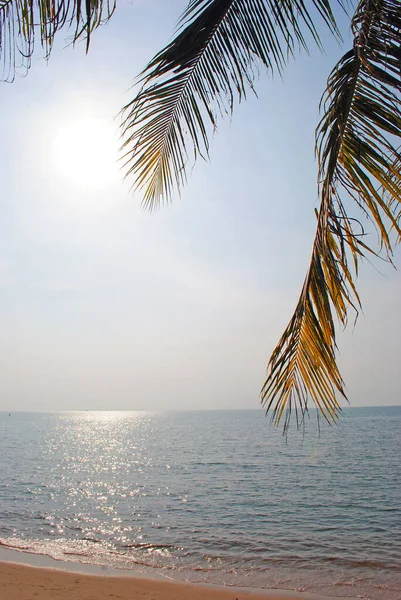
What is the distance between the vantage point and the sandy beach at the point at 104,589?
9.40 meters

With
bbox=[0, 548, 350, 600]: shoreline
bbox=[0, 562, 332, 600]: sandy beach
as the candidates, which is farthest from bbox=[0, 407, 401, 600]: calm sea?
bbox=[0, 562, 332, 600]: sandy beach

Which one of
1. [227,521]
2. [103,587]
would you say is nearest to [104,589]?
[103,587]

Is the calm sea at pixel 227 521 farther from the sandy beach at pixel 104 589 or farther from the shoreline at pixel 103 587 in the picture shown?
the sandy beach at pixel 104 589

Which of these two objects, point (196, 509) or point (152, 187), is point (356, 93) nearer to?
point (152, 187)

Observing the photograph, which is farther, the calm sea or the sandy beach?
the calm sea

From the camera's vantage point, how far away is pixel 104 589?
9953 mm

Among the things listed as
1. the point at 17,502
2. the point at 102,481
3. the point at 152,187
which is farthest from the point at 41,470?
the point at 152,187

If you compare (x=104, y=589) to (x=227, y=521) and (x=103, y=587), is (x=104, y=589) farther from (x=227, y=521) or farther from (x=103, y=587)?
(x=227, y=521)

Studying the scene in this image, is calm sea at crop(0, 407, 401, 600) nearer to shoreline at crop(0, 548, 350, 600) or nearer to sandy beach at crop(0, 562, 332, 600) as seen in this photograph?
shoreline at crop(0, 548, 350, 600)

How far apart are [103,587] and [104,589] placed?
0.46 ft

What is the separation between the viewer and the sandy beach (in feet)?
30.8

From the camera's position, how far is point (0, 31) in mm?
1521

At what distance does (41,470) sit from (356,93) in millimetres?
34763

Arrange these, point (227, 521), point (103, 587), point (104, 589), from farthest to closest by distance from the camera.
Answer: point (227, 521) < point (103, 587) < point (104, 589)
